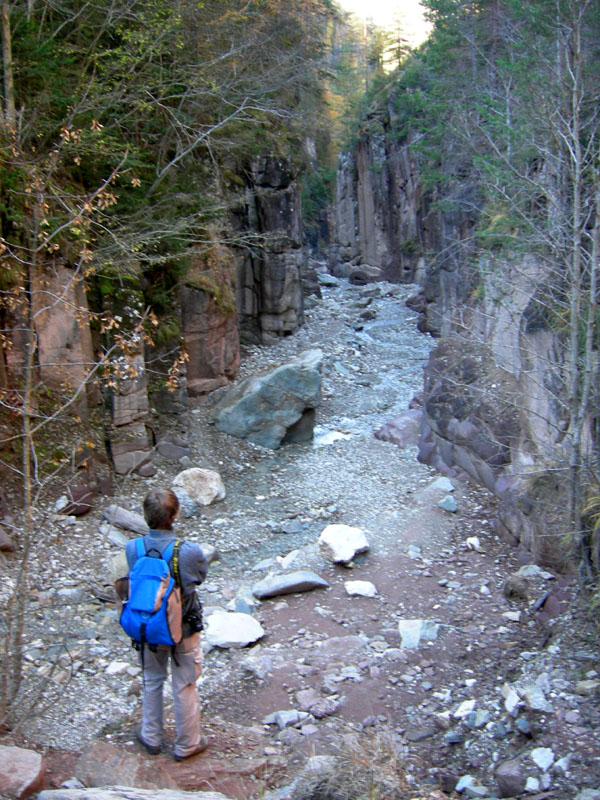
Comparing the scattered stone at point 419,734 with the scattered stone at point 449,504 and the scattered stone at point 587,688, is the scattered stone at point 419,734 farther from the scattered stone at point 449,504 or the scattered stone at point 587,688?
the scattered stone at point 449,504

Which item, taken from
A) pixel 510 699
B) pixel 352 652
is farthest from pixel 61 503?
pixel 510 699

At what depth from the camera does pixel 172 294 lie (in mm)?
10297

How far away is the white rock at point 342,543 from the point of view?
714 centimetres

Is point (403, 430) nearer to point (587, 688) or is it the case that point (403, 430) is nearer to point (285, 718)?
point (285, 718)

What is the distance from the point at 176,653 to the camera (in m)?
3.63

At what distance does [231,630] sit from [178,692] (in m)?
2.06

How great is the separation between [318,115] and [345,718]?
51.8 ft

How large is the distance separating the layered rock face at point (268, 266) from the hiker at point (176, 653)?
12.4m

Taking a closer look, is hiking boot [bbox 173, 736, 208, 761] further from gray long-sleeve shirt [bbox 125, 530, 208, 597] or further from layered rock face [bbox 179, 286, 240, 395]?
layered rock face [bbox 179, 286, 240, 395]

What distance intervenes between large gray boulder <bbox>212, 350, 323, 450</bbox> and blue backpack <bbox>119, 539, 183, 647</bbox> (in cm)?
738

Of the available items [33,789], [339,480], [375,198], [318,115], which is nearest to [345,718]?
[33,789]

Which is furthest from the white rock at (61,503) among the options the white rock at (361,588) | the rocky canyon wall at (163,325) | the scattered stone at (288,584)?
the white rock at (361,588)

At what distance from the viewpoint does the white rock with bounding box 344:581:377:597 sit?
21.5ft

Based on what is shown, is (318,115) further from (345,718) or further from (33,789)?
(33,789)
